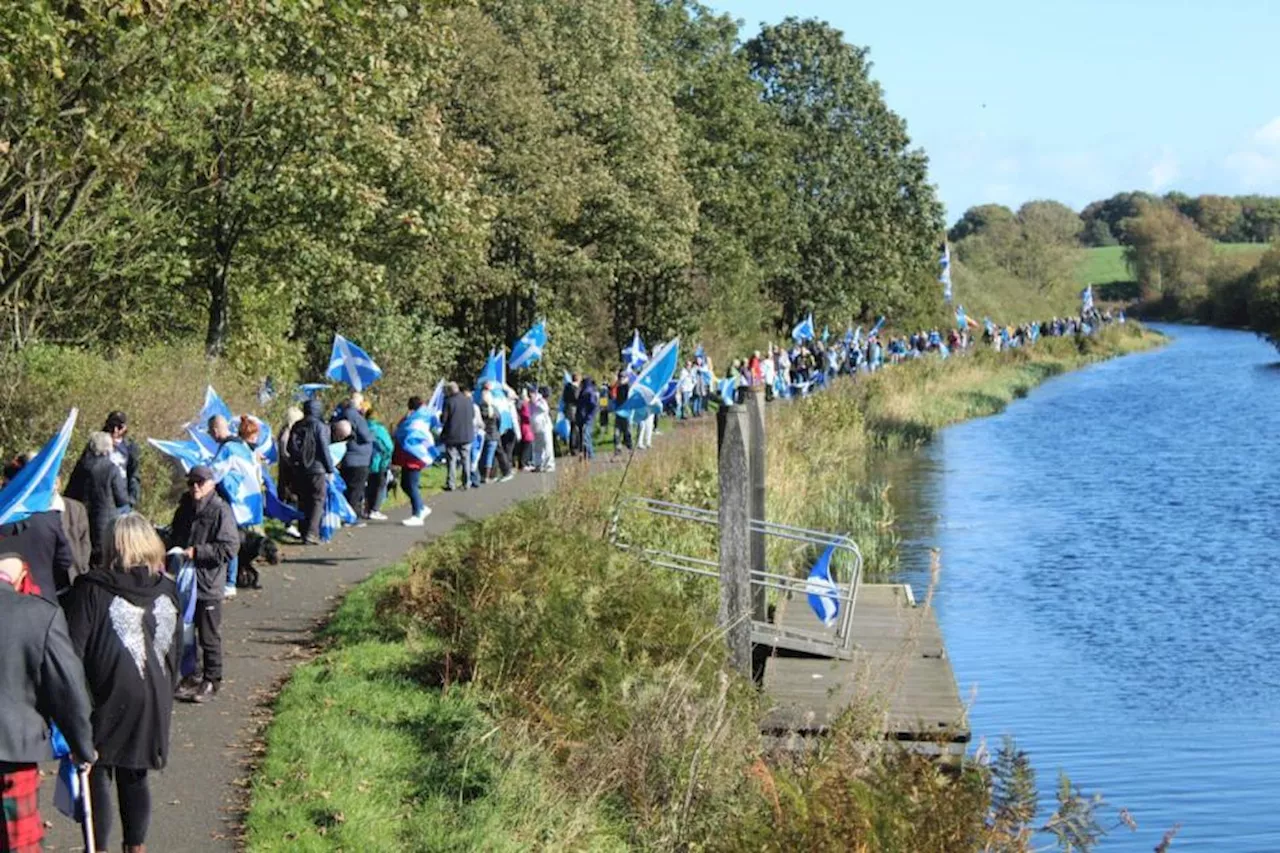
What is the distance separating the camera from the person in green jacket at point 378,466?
22688mm

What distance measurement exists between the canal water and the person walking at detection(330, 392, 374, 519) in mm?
7032

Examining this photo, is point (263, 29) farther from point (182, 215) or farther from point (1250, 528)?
point (1250, 528)

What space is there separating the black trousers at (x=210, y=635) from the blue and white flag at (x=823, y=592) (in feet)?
18.4

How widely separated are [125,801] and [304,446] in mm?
11572

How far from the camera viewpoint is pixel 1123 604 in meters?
25.2

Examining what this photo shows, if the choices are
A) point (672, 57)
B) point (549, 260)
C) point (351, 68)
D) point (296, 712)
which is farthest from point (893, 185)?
point (296, 712)

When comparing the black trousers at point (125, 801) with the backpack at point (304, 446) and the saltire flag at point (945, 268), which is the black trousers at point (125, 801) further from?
the saltire flag at point (945, 268)

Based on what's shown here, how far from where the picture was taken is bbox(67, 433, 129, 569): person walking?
Result: 16469 mm

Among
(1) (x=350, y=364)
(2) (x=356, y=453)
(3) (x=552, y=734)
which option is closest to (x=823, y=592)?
(3) (x=552, y=734)

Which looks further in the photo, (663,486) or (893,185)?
(893,185)

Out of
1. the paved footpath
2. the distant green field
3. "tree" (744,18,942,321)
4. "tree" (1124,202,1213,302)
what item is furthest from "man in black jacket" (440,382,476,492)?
the distant green field

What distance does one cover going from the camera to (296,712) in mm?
12531

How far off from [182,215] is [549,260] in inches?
605

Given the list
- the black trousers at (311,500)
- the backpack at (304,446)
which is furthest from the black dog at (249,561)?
the black trousers at (311,500)
